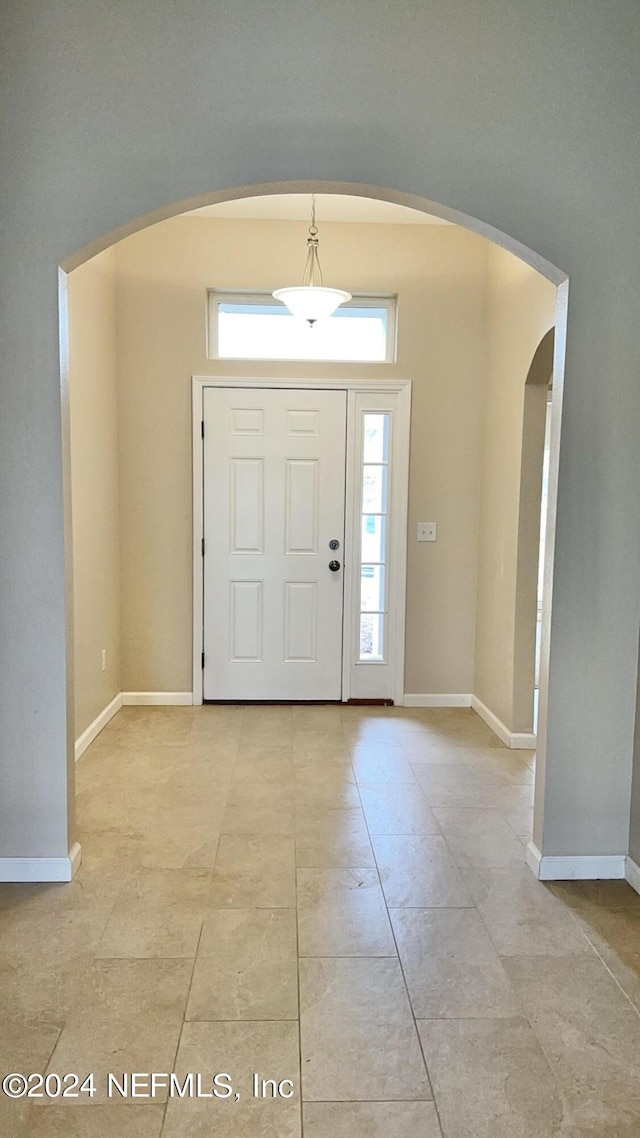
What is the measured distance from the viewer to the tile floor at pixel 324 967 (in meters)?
1.73

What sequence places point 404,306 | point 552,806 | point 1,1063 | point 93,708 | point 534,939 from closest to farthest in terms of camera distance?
1. point 1,1063
2. point 534,939
3. point 552,806
4. point 93,708
5. point 404,306

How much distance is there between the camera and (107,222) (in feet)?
8.28

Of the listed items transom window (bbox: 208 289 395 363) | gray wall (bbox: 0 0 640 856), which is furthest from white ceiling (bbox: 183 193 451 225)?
gray wall (bbox: 0 0 640 856)

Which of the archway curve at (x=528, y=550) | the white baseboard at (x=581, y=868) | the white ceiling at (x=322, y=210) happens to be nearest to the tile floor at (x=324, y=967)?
the white baseboard at (x=581, y=868)

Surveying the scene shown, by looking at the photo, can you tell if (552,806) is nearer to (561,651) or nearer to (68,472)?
(561,651)

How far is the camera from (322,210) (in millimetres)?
4508

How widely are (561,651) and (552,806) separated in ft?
1.84

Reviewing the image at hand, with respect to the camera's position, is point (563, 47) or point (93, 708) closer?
point (563, 47)

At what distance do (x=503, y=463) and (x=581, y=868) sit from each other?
7.85 feet

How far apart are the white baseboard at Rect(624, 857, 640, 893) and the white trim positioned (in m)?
2.61

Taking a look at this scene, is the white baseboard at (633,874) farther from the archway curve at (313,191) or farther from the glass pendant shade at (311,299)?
the glass pendant shade at (311,299)

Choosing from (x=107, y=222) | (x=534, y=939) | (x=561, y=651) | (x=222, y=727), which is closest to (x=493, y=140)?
(x=107, y=222)

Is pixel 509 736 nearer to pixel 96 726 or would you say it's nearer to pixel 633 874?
pixel 633 874

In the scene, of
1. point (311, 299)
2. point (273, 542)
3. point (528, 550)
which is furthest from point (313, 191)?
point (273, 542)
